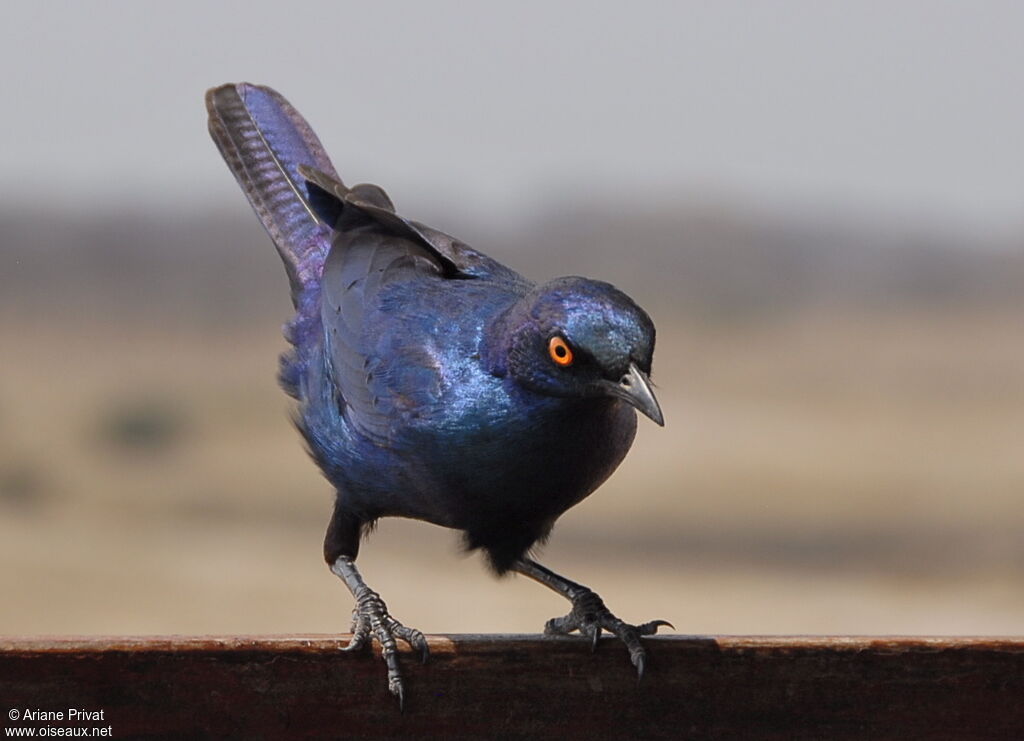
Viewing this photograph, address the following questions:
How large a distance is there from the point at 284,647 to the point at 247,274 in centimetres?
4385

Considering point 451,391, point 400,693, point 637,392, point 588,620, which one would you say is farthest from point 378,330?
point 400,693

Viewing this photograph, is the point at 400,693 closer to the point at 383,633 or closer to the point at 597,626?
the point at 383,633

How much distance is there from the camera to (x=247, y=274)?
156 feet

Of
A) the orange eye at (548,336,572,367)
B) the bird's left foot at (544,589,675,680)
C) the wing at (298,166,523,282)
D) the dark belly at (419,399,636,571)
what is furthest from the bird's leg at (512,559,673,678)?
the wing at (298,166,523,282)

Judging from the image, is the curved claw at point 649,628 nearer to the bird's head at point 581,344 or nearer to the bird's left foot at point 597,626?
the bird's left foot at point 597,626

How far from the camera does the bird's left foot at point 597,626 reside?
4.76 meters

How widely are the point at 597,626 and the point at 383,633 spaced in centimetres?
69

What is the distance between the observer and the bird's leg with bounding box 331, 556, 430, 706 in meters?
4.52

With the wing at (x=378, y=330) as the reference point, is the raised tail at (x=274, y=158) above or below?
above

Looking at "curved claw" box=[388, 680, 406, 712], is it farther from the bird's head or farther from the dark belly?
the bird's head

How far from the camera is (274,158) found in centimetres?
689

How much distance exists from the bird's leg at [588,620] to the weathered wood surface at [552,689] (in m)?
0.06

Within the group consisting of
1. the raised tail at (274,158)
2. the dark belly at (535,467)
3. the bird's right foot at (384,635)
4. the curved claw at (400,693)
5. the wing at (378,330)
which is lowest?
the curved claw at (400,693)

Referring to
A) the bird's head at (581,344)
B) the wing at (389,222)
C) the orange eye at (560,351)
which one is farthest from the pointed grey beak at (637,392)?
the wing at (389,222)
